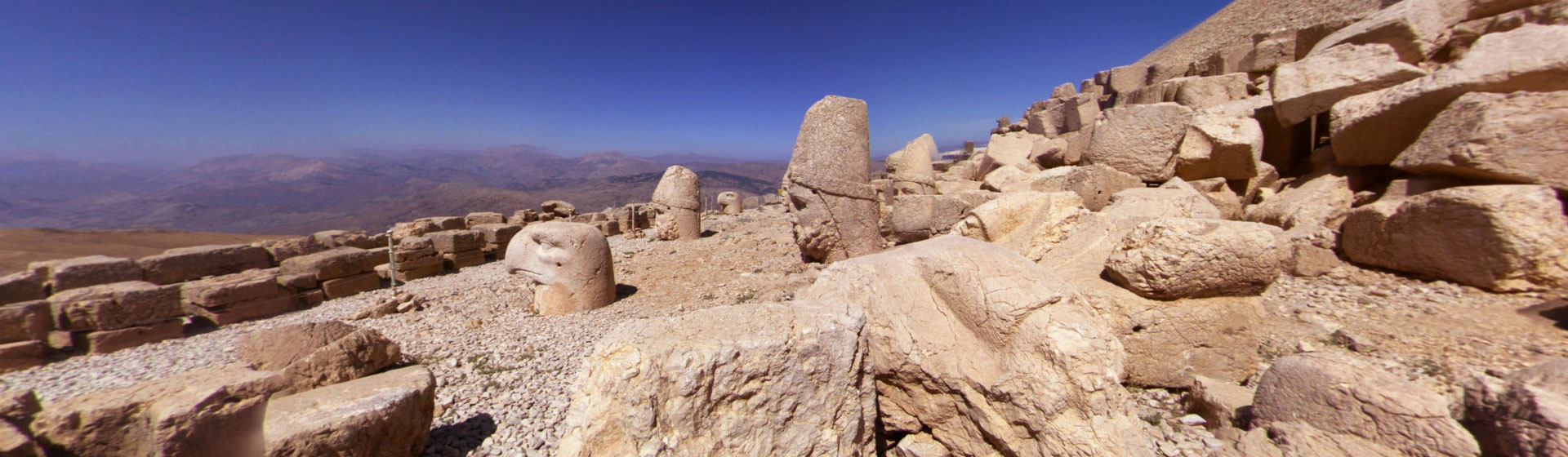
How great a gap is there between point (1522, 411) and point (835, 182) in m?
4.61

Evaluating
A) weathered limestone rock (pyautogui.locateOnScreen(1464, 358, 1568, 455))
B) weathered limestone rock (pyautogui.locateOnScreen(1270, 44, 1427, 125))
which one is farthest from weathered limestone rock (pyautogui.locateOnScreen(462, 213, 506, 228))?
weathered limestone rock (pyautogui.locateOnScreen(1270, 44, 1427, 125))

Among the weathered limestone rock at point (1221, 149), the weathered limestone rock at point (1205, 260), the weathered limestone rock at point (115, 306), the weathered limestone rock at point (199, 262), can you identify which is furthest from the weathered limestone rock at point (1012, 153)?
the weathered limestone rock at point (199, 262)

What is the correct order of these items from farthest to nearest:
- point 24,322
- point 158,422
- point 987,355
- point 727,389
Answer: point 24,322, point 987,355, point 158,422, point 727,389

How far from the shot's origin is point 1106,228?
4066mm

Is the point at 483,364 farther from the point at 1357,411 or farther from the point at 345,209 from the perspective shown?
the point at 345,209

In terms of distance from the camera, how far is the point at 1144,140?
18.6ft

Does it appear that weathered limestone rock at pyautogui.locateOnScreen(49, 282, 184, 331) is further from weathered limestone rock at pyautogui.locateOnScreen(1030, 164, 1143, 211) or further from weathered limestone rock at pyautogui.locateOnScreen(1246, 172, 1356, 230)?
weathered limestone rock at pyautogui.locateOnScreen(1246, 172, 1356, 230)

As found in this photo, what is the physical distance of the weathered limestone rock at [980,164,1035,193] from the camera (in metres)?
6.47

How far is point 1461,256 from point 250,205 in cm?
8245

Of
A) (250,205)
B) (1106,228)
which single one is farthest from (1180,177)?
(250,205)

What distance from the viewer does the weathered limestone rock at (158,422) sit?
1941mm

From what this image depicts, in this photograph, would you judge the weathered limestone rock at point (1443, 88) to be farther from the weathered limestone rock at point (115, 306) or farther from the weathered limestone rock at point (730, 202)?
the weathered limestone rock at point (730, 202)

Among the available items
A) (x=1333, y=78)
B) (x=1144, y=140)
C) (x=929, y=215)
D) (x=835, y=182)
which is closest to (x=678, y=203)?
(x=835, y=182)

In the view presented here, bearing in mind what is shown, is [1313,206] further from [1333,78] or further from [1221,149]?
[1333,78]
